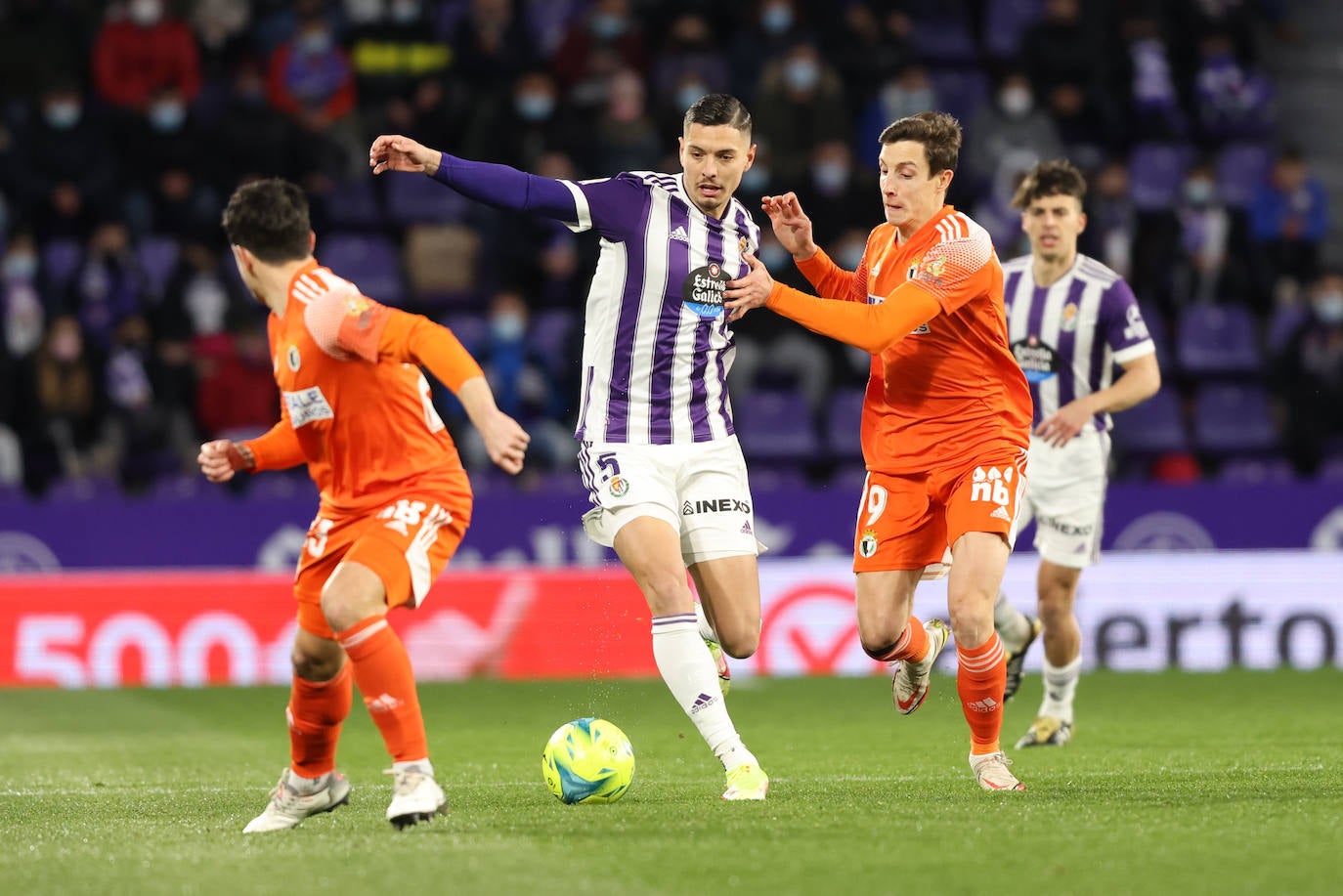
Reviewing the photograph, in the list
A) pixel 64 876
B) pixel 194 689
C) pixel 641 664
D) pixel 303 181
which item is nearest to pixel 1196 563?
pixel 641 664

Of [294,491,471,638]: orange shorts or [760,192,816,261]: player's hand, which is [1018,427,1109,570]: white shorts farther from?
[294,491,471,638]: orange shorts

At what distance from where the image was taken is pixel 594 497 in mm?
6875

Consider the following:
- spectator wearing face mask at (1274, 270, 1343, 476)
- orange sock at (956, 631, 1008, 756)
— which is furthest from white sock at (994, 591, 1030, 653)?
spectator wearing face mask at (1274, 270, 1343, 476)

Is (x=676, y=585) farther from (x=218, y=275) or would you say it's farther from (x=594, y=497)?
(x=218, y=275)

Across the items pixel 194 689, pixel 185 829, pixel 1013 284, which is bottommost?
pixel 194 689

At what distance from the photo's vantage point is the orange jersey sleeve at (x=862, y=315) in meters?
6.56

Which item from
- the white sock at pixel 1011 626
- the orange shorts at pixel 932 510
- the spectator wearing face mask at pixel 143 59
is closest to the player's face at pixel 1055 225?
the white sock at pixel 1011 626

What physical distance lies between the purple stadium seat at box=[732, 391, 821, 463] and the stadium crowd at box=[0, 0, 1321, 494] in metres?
0.02

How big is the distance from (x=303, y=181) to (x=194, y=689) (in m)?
5.15

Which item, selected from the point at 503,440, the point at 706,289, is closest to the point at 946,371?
the point at 706,289

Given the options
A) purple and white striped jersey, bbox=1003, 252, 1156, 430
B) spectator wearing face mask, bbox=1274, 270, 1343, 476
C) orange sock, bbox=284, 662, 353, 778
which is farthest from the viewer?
spectator wearing face mask, bbox=1274, 270, 1343, 476

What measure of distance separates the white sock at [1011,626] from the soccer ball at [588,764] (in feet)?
9.38

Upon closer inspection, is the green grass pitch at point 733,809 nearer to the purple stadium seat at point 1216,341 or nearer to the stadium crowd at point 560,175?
the stadium crowd at point 560,175

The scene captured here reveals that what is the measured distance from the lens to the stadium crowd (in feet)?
47.1
